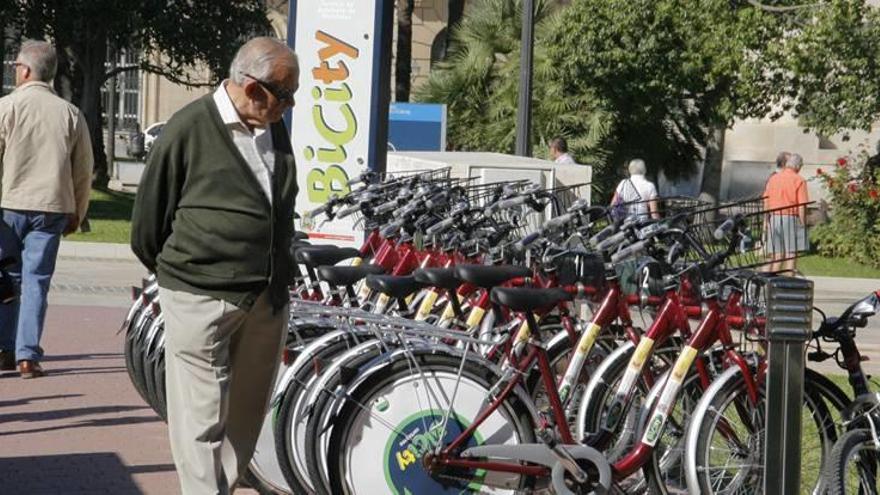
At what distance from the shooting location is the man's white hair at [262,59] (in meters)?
5.39

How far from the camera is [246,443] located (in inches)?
226

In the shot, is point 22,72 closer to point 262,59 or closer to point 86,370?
point 86,370

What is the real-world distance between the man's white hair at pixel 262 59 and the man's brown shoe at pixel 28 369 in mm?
4907

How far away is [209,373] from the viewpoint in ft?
18.0

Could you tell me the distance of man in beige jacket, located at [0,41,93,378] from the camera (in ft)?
31.7

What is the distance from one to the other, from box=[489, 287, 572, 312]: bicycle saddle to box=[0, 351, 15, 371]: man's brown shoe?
4864mm

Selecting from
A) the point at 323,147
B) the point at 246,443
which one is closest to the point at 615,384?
the point at 246,443

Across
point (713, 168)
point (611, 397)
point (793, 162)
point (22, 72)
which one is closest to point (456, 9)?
point (713, 168)

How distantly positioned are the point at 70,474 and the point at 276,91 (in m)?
2.75

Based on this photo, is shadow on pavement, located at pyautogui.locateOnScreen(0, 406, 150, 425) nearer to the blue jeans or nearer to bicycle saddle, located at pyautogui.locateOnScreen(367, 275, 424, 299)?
the blue jeans

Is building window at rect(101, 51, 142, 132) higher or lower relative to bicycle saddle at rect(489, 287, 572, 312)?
higher

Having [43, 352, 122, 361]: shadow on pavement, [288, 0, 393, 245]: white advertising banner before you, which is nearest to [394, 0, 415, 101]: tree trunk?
[288, 0, 393, 245]: white advertising banner

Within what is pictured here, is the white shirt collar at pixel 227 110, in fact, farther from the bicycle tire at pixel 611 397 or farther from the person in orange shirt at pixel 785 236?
the person in orange shirt at pixel 785 236

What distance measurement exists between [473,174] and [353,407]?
7.00 m
